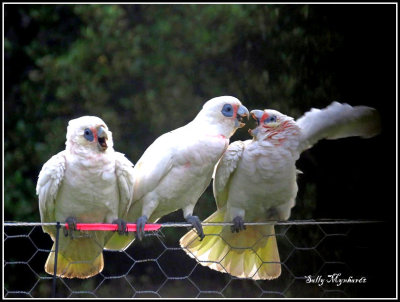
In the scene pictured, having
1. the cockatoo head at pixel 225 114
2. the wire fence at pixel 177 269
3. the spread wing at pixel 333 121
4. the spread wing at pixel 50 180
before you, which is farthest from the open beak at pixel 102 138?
the wire fence at pixel 177 269

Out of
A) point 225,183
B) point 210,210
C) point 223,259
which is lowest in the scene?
point 210,210

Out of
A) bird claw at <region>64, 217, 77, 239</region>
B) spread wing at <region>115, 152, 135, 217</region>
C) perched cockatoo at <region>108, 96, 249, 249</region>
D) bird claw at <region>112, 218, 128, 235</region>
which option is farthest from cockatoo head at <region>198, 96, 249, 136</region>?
bird claw at <region>64, 217, 77, 239</region>

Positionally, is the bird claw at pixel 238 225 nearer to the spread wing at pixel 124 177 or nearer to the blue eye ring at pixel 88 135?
the spread wing at pixel 124 177

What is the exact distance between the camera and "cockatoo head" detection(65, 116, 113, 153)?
5.99ft

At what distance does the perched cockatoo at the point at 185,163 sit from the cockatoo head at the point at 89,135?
19 centimetres

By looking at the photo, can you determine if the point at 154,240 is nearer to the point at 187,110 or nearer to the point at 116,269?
the point at 116,269

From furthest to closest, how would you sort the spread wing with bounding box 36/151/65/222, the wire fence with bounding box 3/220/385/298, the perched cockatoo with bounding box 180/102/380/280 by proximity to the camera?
the wire fence with bounding box 3/220/385/298, the perched cockatoo with bounding box 180/102/380/280, the spread wing with bounding box 36/151/65/222

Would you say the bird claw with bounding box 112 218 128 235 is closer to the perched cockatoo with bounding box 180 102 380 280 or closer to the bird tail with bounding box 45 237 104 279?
the bird tail with bounding box 45 237 104 279

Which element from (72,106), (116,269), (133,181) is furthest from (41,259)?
(133,181)

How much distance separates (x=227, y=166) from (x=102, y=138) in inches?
16.9

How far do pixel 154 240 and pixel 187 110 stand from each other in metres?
0.84

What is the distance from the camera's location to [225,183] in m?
1.97

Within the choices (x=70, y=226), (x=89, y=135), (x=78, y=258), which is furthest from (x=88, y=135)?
(x=78, y=258)

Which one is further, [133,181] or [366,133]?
[366,133]
